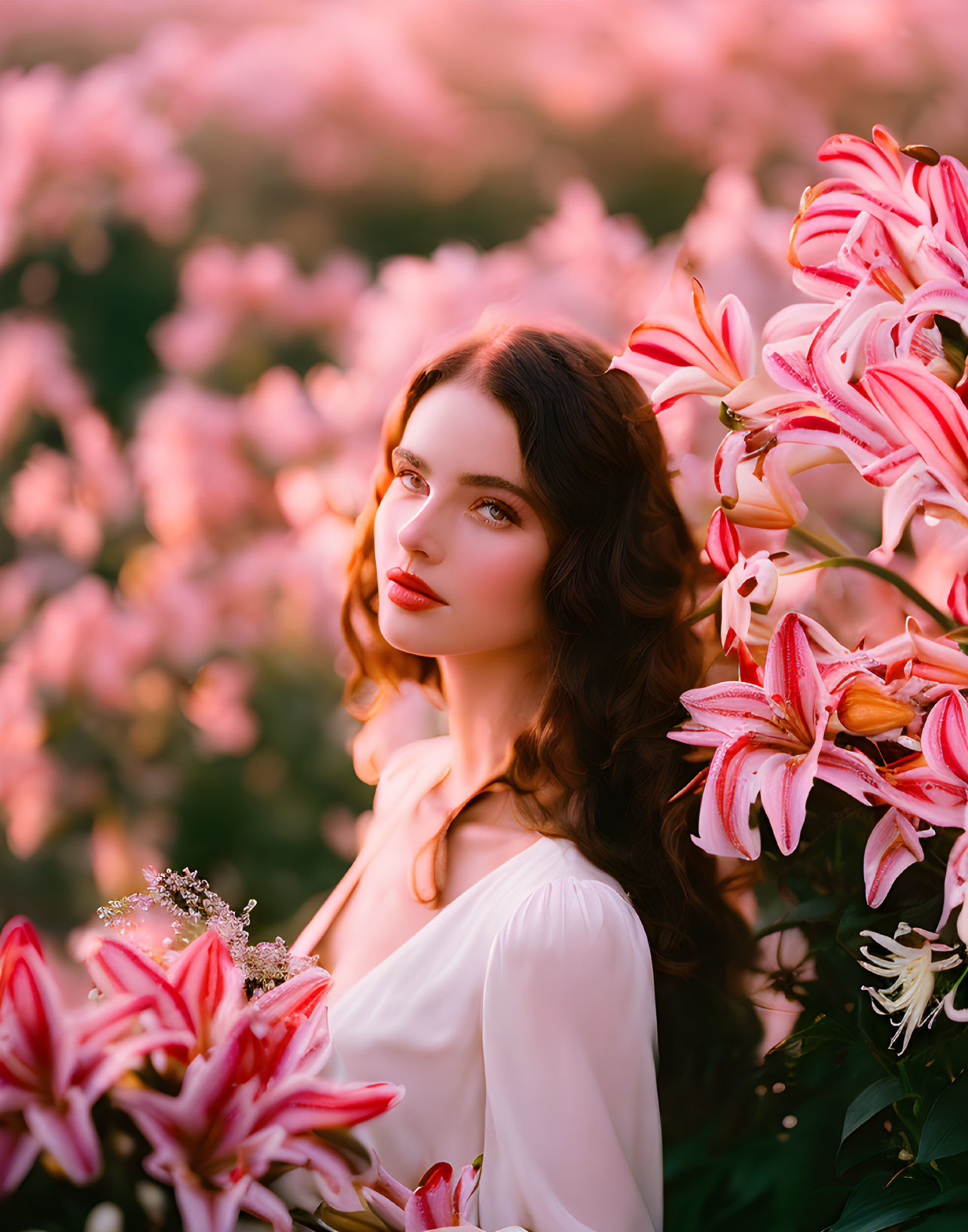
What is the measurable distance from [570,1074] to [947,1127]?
0.23 m

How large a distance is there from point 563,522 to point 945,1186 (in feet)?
1.62

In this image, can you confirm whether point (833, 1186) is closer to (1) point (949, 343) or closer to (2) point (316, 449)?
(1) point (949, 343)

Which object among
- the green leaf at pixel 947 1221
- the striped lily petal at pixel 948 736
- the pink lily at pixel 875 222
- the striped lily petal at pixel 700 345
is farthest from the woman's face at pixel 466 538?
the green leaf at pixel 947 1221

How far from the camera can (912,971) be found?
26.1 inches

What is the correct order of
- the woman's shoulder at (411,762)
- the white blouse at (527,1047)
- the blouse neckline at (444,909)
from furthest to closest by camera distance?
the woman's shoulder at (411,762), the blouse neckline at (444,909), the white blouse at (527,1047)

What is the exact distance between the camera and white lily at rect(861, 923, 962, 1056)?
2.15 feet

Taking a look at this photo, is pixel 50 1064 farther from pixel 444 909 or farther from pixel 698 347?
pixel 698 347

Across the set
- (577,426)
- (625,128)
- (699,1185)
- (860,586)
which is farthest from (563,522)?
(699,1185)

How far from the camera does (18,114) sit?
0.98 meters

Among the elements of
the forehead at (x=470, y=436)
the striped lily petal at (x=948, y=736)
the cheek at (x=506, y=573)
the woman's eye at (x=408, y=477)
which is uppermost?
the forehead at (x=470, y=436)

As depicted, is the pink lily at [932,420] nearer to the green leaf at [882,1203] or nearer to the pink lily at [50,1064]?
the green leaf at [882,1203]

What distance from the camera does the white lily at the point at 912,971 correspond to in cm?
65

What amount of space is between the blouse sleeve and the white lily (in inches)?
7.3

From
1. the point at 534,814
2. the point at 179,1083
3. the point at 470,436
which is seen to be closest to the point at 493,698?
the point at 534,814
